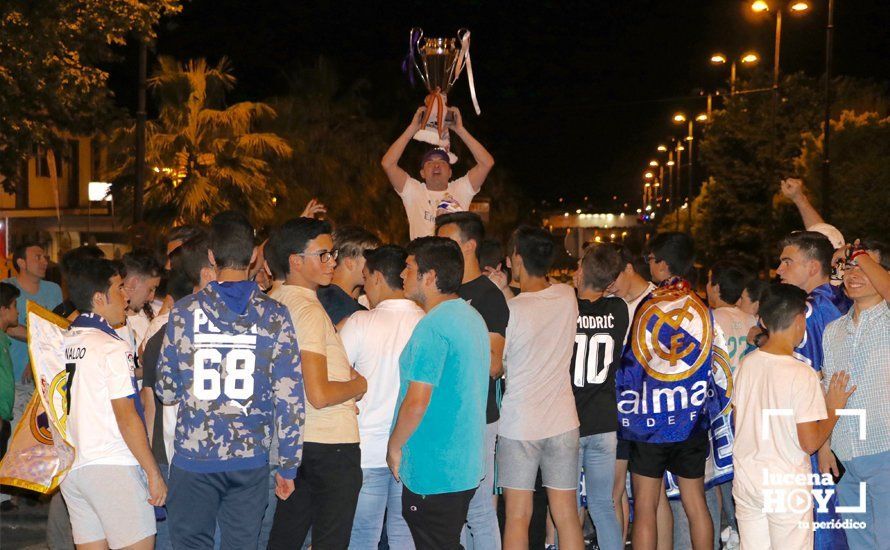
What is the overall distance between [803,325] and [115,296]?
4010 millimetres

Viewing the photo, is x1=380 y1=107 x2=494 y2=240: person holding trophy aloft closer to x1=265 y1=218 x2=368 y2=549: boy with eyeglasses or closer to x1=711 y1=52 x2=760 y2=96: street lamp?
x1=265 y1=218 x2=368 y2=549: boy with eyeglasses

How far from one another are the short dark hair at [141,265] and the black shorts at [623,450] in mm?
3536

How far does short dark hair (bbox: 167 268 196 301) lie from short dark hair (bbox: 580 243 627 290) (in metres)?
2.71

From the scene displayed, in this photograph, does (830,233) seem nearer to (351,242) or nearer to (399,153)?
(399,153)

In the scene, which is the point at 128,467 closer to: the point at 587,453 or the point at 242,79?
the point at 587,453

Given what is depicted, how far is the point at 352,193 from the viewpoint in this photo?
4194cm

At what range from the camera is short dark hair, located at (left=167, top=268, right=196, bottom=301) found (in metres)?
6.68

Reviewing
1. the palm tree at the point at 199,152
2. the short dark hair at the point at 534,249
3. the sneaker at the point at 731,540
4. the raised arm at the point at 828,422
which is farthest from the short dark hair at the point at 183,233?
the palm tree at the point at 199,152

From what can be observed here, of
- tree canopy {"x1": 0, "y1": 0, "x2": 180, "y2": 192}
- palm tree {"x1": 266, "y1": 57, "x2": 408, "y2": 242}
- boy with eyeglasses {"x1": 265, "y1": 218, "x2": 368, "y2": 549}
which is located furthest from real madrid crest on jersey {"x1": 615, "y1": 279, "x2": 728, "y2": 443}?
palm tree {"x1": 266, "y1": 57, "x2": 408, "y2": 242}

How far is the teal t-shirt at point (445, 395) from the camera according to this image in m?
5.43

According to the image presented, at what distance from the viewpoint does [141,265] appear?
703cm

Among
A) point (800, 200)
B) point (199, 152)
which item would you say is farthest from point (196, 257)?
point (199, 152)

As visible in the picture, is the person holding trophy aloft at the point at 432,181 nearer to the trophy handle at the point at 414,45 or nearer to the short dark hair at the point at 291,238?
the trophy handle at the point at 414,45

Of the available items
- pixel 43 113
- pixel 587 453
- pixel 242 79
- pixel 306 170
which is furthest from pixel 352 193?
pixel 587 453
